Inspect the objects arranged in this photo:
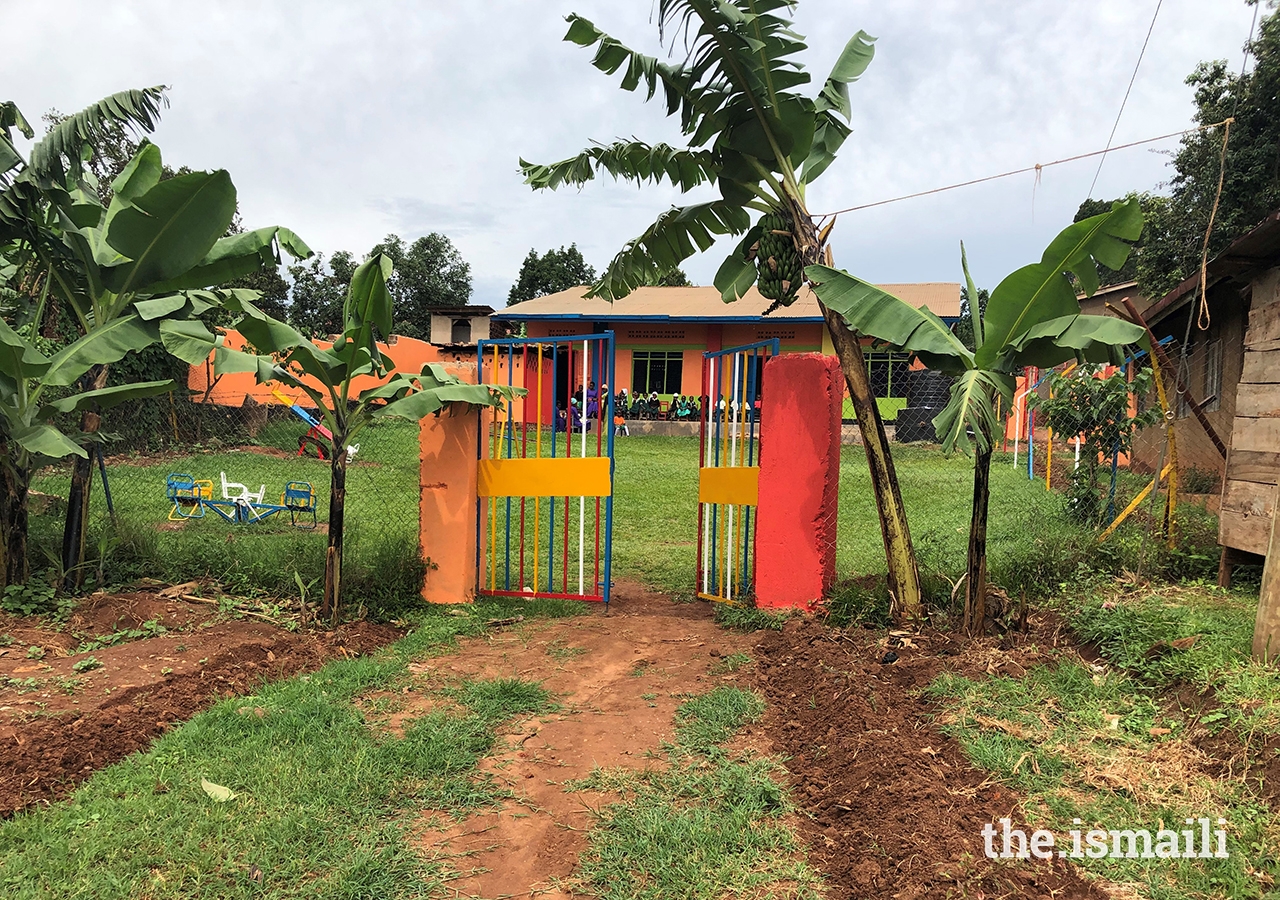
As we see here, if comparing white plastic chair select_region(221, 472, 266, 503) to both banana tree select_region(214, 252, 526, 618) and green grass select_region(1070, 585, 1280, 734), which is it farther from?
green grass select_region(1070, 585, 1280, 734)

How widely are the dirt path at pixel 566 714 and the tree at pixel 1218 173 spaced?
13.5 metres

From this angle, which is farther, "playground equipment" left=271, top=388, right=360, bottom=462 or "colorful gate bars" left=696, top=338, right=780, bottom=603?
"playground equipment" left=271, top=388, right=360, bottom=462

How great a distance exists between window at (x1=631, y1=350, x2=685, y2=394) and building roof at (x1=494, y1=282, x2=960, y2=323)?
1386mm

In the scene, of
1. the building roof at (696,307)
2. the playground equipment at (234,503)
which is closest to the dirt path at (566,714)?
the playground equipment at (234,503)

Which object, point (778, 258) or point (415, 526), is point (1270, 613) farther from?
point (415, 526)

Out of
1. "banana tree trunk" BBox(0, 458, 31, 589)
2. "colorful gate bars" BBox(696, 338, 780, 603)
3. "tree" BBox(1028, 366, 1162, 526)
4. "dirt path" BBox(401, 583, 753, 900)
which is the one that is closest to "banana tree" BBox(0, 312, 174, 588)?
"banana tree trunk" BBox(0, 458, 31, 589)

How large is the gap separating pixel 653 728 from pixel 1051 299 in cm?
360

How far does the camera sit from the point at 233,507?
9656 millimetres

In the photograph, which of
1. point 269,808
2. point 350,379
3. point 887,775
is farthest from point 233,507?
point 887,775

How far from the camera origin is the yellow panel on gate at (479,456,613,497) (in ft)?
20.8

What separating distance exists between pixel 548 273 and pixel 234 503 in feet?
130

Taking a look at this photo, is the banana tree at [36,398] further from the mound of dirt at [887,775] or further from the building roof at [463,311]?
the building roof at [463,311]

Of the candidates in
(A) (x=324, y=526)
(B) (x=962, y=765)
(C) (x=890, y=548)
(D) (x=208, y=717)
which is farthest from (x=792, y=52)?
(A) (x=324, y=526)

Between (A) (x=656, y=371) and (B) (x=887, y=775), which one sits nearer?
(B) (x=887, y=775)
